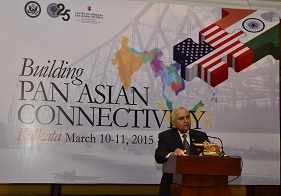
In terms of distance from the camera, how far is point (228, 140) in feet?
22.6

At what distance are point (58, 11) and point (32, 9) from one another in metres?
0.32

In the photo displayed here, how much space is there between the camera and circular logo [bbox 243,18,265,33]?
281 inches

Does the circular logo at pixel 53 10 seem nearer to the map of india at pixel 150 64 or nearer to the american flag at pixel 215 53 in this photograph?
Result: the map of india at pixel 150 64

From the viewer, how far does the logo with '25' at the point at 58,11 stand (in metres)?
6.54

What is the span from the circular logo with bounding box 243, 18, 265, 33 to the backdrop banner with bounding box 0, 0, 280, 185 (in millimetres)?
14

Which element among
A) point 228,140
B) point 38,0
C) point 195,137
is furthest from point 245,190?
point 38,0

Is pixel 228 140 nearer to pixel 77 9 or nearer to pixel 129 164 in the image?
pixel 129 164

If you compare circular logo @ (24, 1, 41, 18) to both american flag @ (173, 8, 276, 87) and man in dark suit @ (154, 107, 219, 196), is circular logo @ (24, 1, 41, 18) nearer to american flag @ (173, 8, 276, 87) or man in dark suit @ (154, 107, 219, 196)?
american flag @ (173, 8, 276, 87)

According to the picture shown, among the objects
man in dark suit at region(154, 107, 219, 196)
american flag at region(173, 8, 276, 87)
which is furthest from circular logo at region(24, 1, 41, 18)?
man in dark suit at region(154, 107, 219, 196)

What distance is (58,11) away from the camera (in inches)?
258

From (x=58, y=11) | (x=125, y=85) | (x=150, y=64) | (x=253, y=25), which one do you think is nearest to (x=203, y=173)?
(x=125, y=85)

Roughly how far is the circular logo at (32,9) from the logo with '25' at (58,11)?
→ 0.14 m

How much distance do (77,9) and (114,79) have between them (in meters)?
0.99

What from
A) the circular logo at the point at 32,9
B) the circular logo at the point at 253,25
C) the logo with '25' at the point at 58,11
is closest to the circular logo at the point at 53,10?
the logo with '25' at the point at 58,11
